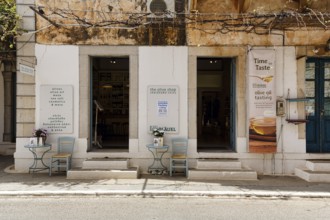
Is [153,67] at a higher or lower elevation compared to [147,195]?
higher

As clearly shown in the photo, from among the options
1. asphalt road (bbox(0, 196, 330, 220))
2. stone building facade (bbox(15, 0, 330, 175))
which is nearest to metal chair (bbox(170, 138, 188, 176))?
stone building facade (bbox(15, 0, 330, 175))

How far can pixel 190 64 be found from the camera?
32.3 feet

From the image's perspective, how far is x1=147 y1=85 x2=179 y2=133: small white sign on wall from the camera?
9.83 meters

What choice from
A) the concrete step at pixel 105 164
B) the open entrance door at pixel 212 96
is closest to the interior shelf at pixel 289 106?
the open entrance door at pixel 212 96

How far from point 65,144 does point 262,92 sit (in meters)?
6.06

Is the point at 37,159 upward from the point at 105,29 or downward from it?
downward

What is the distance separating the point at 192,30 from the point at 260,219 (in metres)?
5.91

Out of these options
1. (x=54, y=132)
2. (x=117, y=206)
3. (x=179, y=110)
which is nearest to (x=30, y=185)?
(x=54, y=132)

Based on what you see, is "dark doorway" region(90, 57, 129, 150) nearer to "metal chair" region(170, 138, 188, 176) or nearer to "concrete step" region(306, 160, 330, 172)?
"metal chair" region(170, 138, 188, 176)

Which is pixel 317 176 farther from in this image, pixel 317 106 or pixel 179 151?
pixel 179 151

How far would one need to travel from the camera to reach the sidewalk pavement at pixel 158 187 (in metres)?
7.53

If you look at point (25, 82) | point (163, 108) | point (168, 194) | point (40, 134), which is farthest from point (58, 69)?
point (168, 194)

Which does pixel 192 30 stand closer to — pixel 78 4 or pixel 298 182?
pixel 78 4

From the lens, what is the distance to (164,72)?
9828 millimetres
